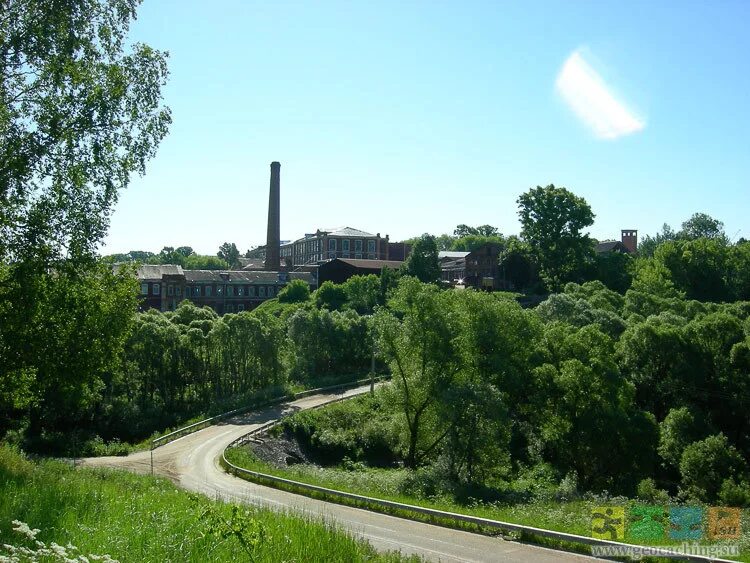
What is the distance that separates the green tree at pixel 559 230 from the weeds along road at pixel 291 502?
3965cm

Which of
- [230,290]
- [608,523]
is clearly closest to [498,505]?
[608,523]

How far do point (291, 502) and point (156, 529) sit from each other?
11.6 meters

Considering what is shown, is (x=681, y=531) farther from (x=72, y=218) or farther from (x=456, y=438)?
(x=72, y=218)

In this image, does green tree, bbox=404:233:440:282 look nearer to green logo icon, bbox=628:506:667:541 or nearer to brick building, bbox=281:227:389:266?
brick building, bbox=281:227:389:266

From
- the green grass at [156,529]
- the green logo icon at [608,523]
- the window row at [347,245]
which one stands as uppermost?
the window row at [347,245]

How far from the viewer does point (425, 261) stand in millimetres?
76312

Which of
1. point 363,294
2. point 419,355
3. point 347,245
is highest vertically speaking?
point 347,245

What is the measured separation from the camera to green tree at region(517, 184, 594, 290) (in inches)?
2884

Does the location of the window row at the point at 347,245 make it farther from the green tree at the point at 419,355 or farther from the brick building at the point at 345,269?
the green tree at the point at 419,355

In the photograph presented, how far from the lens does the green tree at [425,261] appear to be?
249 feet

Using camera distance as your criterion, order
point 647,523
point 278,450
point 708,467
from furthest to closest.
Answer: point 278,450 → point 708,467 → point 647,523

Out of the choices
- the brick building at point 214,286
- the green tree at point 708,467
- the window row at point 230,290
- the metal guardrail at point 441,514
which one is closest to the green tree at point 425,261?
the brick building at point 214,286

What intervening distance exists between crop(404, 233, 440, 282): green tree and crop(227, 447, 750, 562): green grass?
4557cm

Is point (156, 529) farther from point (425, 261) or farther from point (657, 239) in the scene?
point (657, 239)
